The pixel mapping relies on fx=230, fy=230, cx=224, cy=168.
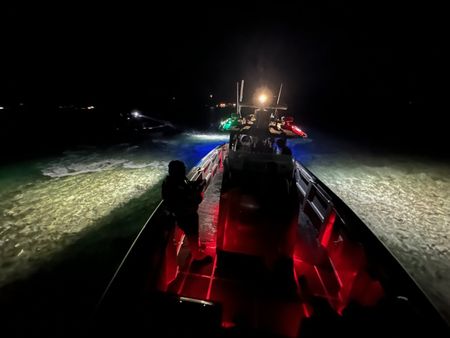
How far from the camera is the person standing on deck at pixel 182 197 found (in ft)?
12.9

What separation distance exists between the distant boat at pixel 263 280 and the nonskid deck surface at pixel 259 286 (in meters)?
0.02

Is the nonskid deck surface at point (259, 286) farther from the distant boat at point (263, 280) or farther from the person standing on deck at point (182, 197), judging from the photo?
the person standing on deck at point (182, 197)

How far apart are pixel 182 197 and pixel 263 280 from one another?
6.68 ft

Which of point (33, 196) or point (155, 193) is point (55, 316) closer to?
point (155, 193)

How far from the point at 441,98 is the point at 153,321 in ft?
269

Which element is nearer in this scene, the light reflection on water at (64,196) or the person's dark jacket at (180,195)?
the person's dark jacket at (180,195)

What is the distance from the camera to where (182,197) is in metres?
3.97

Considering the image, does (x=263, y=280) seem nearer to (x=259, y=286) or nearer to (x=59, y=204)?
(x=259, y=286)

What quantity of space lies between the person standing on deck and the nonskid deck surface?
1.97 ft

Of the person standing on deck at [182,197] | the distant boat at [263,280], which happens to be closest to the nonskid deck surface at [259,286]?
the distant boat at [263,280]

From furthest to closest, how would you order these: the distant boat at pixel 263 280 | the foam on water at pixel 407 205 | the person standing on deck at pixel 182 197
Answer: the foam on water at pixel 407 205 < the person standing on deck at pixel 182 197 < the distant boat at pixel 263 280

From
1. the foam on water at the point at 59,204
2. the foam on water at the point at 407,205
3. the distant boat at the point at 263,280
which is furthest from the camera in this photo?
the foam on water at the point at 59,204

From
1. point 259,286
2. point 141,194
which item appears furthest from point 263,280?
point 141,194

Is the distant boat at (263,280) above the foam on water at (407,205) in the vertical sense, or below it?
above
